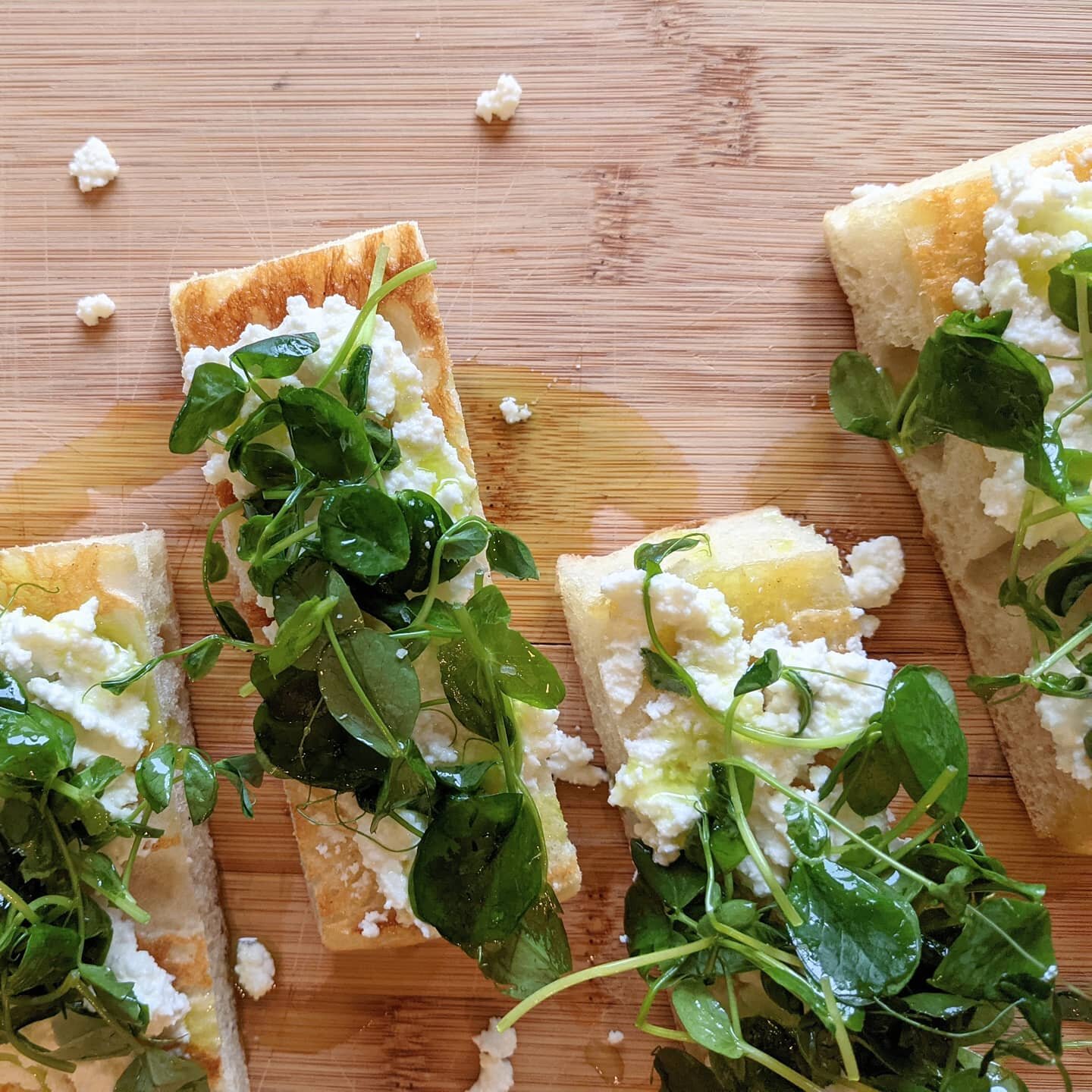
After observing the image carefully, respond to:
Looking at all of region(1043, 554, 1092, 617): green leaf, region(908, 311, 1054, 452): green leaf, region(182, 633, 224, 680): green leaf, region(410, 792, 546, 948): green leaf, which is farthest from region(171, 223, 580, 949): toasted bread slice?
region(1043, 554, 1092, 617): green leaf

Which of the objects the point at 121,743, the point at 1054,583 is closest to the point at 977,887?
the point at 1054,583

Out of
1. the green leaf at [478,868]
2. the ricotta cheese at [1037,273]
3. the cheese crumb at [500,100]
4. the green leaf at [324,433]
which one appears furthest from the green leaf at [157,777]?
the ricotta cheese at [1037,273]

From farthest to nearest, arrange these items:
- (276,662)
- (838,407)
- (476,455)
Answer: (476,455)
(838,407)
(276,662)

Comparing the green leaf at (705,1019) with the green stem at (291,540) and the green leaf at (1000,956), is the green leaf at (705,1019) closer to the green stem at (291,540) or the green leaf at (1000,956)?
the green leaf at (1000,956)

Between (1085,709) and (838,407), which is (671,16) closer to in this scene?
(838,407)

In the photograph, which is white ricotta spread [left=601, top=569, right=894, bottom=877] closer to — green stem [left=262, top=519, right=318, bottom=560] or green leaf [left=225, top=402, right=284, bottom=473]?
green stem [left=262, top=519, right=318, bottom=560]

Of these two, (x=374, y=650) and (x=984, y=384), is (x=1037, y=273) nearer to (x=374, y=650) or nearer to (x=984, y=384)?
(x=984, y=384)
